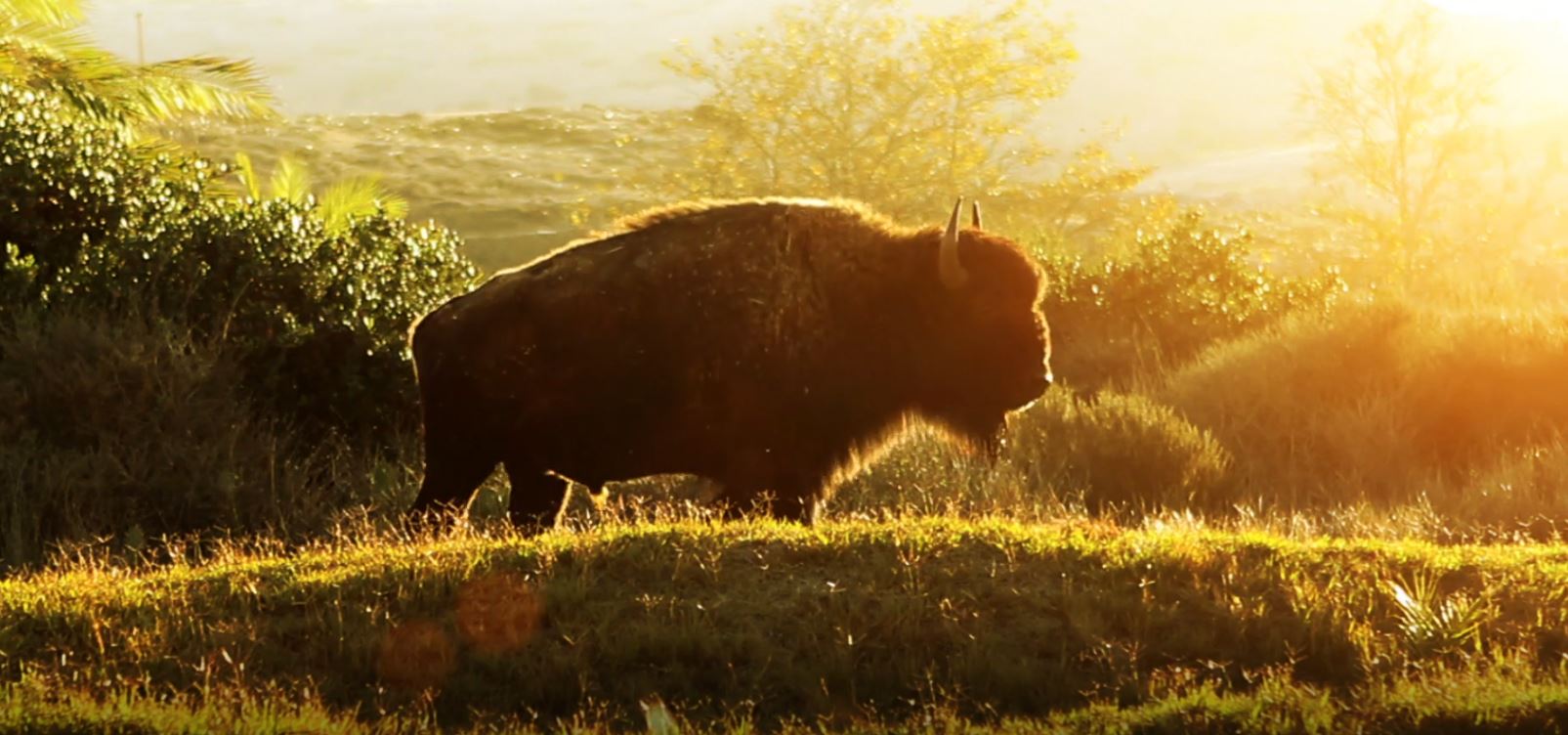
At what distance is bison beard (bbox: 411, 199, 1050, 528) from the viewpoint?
1091 cm

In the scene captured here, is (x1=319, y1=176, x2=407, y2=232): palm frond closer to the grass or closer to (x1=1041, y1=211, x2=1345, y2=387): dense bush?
the grass

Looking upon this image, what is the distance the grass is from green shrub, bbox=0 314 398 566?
4896mm

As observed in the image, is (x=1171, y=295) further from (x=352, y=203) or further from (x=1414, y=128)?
(x=1414, y=128)

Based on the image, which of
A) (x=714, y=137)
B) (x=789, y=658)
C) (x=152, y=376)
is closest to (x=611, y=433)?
(x=789, y=658)

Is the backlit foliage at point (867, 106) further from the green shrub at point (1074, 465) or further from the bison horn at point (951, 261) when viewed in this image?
the bison horn at point (951, 261)

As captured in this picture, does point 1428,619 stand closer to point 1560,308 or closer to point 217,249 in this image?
point 217,249

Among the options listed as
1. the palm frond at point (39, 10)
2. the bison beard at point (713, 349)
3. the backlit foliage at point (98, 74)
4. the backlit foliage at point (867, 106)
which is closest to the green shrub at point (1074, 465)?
the bison beard at point (713, 349)

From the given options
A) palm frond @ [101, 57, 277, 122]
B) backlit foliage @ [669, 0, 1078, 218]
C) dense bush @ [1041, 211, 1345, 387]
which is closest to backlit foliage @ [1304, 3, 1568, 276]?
backlit foliage @ [669, 0, 1078, 218]

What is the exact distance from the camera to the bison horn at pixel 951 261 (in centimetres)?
1128

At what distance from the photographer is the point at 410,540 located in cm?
1114

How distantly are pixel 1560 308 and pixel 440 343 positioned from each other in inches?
574

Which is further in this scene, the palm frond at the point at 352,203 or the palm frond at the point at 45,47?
the palm frond at the point at 45,47

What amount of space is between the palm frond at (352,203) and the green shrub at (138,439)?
8.98 ft

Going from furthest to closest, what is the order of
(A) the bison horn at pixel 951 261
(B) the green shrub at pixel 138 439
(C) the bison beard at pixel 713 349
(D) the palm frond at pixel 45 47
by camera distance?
1. (D) the palm frond at pixel 45 47
2. (B) the green shrub at pixel 138 439
3. (A) the bison horn at pixel 951 261
4. (C) the bison beard at pixel 713 349
